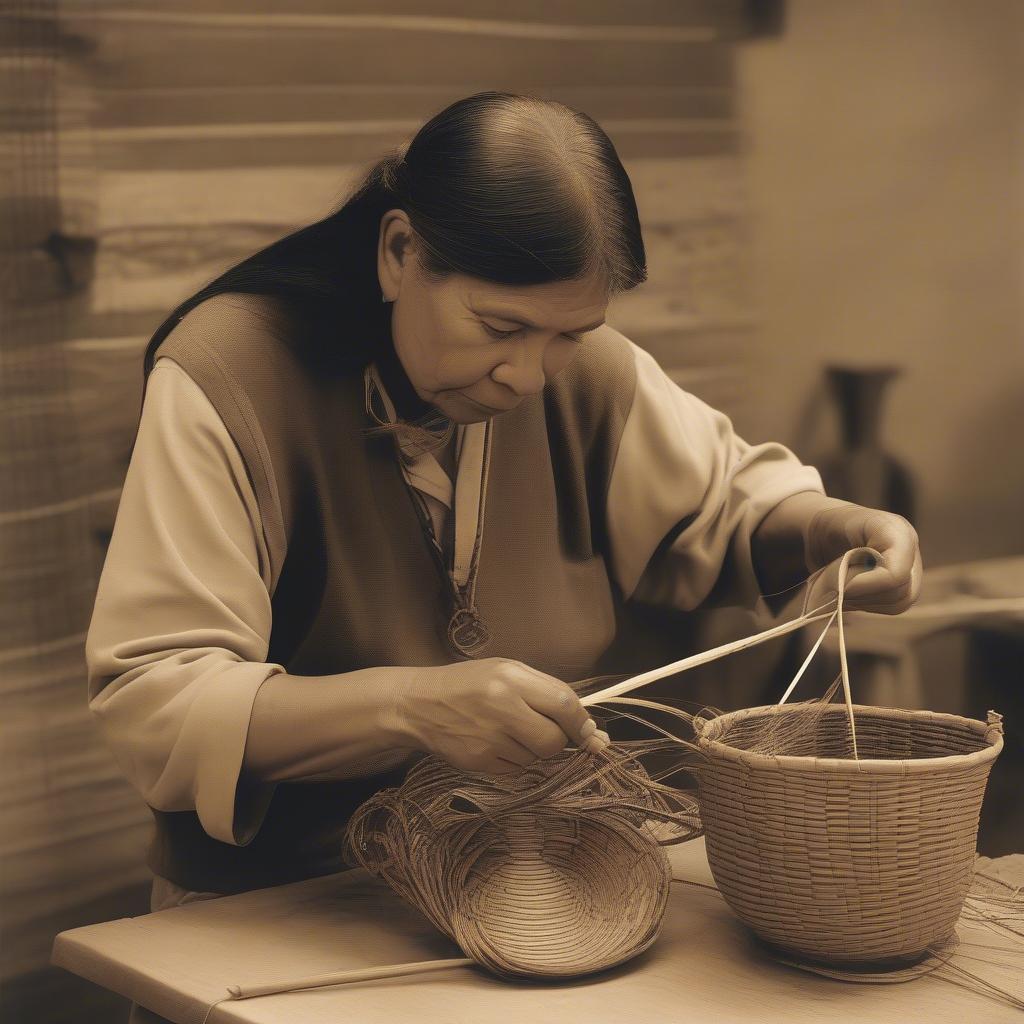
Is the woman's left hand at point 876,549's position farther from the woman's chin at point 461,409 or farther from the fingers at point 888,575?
the woman's chin at point 461,409

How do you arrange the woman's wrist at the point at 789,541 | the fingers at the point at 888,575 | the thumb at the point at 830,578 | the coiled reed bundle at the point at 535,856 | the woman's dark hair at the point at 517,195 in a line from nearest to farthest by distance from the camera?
1. the coiled reed bundle at the point at 535,856
2. the woman's dark hair at the point at 517,195
3. the fingers at the point at 888,575
4. the thumb at the point at 830,578
5. the woman's wrist at the point at 789,541

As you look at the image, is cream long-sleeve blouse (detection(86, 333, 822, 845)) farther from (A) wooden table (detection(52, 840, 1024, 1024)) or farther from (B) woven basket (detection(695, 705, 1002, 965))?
(B) woven basket (detection(695, 705, 1002, 965))

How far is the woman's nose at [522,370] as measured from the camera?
142cm

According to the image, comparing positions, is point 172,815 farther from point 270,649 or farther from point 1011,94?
point 1011,94

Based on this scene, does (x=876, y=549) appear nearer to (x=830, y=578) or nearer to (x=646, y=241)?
(x=830, y=578)

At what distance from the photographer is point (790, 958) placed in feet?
3.95

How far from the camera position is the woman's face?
4.51 feet

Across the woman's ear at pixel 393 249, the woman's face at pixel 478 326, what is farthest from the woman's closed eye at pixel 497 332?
the woman's ear at pixel 393 249

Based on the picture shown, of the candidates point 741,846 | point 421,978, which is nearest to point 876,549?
point 741,846

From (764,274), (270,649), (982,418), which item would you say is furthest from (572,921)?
(982,418)

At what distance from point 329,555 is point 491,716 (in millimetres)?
424

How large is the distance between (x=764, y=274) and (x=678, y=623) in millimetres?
722

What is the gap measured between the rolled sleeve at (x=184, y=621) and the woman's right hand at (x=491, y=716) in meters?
0.16

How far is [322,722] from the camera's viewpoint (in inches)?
48.6
